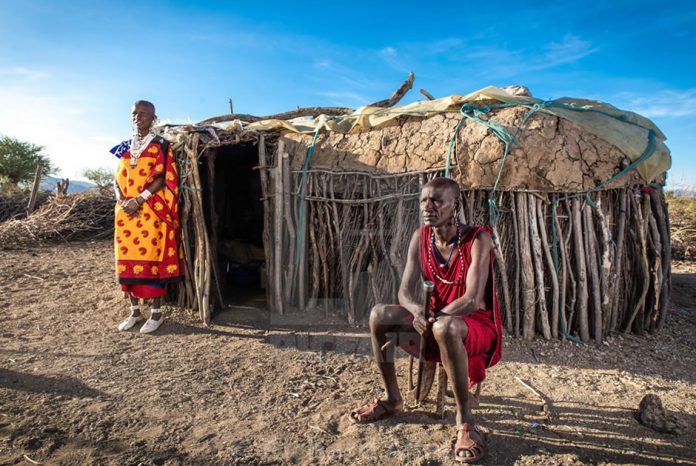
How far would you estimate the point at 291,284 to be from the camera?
461 cm

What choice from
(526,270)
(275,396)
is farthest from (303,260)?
(526,270)

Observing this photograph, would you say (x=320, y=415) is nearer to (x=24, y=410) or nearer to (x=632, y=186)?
(x=24, y=410)

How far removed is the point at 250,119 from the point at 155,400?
4.28m

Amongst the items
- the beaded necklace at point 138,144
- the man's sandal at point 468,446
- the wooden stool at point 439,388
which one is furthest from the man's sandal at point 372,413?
the beaded necklace at point 138,144

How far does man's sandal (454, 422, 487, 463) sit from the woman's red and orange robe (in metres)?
3.06

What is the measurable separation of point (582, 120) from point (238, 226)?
507 centimetres

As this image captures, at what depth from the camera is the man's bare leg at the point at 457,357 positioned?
7.12 feet

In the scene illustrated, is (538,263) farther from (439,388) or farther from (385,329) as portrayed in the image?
(385,329)

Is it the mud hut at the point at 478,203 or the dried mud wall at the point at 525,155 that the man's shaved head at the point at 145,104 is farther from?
the dried mud wall at the point at 525,155

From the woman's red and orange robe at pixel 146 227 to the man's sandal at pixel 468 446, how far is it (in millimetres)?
3062

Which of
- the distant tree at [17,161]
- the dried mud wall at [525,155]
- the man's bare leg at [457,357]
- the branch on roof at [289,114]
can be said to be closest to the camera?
the man's bare leg at [457,357]

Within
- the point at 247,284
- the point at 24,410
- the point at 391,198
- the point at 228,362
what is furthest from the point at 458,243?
the point at 247,284

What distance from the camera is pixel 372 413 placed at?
101 inches

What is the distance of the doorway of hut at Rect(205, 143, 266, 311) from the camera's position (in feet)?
17.1
